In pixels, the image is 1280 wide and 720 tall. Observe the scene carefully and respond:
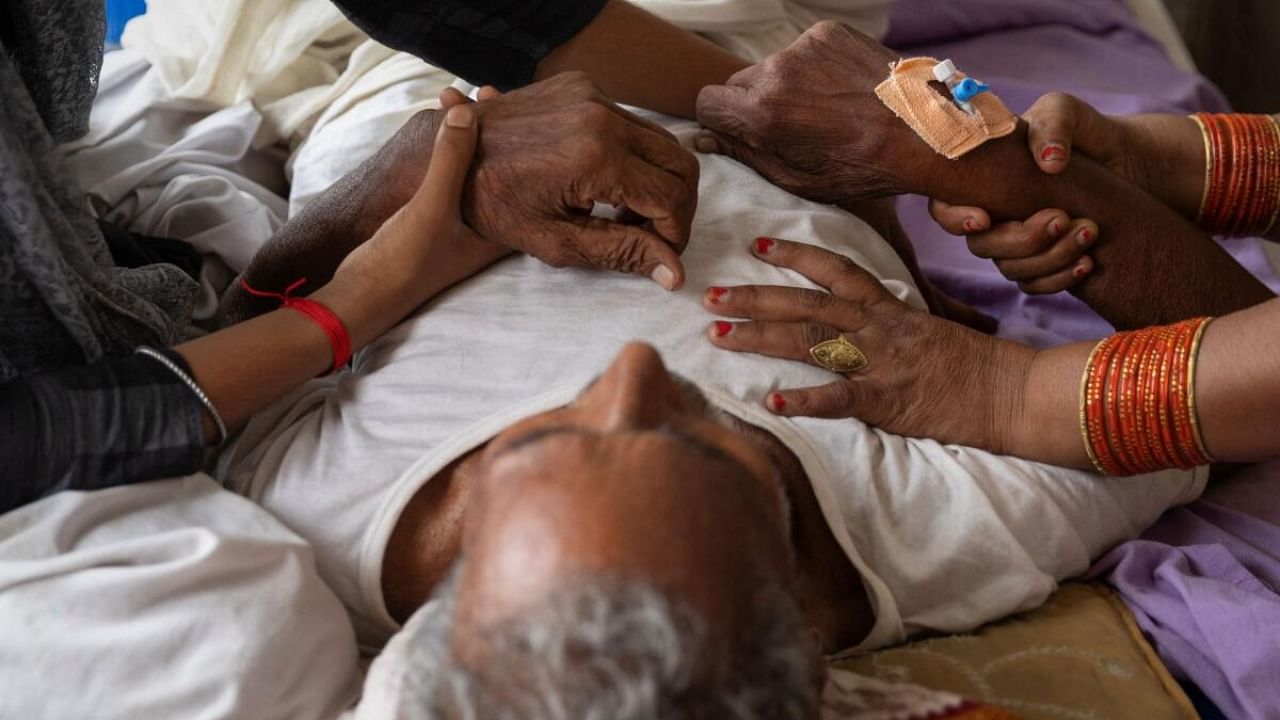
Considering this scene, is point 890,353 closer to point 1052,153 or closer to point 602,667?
point 1052,153

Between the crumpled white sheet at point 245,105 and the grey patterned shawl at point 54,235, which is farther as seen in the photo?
the crumpled white sheet at point 245,105

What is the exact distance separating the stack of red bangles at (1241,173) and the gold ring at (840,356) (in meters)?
0.68

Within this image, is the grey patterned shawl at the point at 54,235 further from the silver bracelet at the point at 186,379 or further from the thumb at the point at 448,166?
the thumb at the point at 448,166

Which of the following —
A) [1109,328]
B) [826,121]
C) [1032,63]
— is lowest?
[1109,328]

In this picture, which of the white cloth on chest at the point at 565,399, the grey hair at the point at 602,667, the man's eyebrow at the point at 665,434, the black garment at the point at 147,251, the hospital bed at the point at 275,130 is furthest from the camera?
the hospital bed at the point at 275,130

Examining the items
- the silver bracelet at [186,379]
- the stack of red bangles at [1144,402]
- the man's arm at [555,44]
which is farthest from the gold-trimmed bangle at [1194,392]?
the silver bracelet at [186,379]

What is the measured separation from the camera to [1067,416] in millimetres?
1311

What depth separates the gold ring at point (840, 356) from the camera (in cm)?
133

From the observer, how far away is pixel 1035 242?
1556mm

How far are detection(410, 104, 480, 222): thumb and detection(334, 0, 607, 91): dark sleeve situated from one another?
0.29 meters

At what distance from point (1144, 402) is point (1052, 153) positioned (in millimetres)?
405

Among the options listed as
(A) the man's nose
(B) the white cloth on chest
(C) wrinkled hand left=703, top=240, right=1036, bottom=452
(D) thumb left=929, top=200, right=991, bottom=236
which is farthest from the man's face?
(D) thumb left=929, top=200, right=991, bottom=236

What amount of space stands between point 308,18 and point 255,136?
200 mm

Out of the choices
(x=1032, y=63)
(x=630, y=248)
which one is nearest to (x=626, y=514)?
(x=630, y=248)
